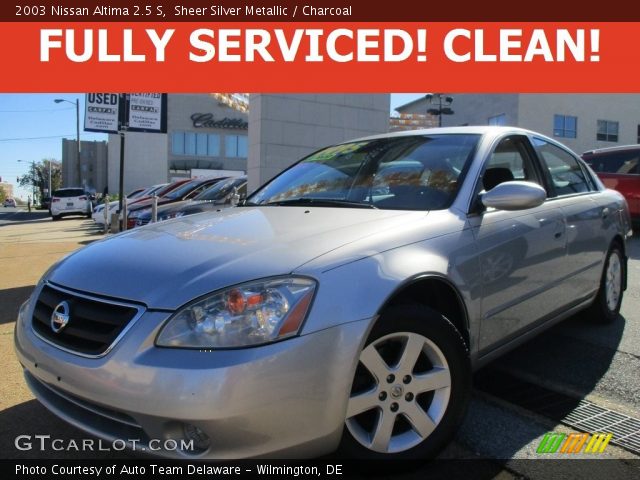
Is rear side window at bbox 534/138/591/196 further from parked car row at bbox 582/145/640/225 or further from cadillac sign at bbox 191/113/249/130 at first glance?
cadillac sign at bbox 191/113/249/130

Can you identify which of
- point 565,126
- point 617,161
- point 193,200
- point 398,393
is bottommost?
point 398,393

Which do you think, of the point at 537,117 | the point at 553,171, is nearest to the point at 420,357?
the point at 553,171

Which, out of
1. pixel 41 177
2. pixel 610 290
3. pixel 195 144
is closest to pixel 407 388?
pixel 610 290

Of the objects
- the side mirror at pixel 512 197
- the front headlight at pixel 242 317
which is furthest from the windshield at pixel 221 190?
the front headlight at pixel 242 317

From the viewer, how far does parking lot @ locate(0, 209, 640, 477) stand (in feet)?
8.38

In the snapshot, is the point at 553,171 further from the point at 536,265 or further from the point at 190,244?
the point at 190,244

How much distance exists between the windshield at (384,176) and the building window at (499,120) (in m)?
32.2

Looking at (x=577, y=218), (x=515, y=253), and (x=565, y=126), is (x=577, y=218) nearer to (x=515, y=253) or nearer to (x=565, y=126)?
(x=515, y=253)

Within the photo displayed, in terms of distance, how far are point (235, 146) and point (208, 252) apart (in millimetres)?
52690

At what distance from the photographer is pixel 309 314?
1.94 metres

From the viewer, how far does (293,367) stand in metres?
1.87

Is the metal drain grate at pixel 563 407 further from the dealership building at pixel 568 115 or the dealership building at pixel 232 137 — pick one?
the dealership building at pixel 568 115

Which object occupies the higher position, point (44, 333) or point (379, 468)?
point (44, 333)

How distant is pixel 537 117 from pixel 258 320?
35.4m
